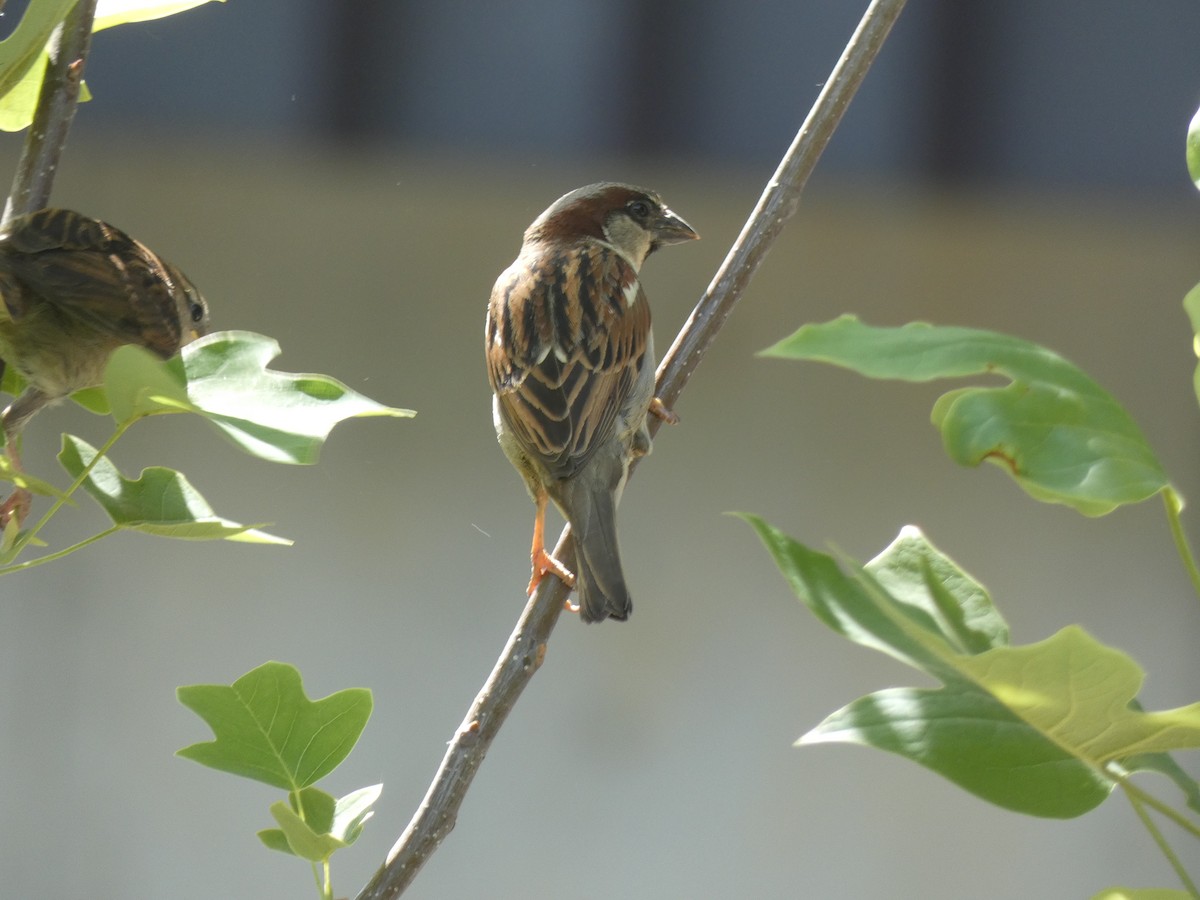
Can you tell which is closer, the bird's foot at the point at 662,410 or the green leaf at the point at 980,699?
the green leaf at the point at 980,699

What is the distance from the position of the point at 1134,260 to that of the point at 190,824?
255 centimetres

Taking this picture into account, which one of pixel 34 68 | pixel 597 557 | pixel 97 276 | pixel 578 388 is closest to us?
pixel 34 68

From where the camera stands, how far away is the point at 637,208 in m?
1.89

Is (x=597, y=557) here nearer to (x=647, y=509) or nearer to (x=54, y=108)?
(x=54, y=108)

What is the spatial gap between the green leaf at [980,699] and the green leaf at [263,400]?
0.25m

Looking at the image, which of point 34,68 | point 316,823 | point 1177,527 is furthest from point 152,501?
point 1177,527

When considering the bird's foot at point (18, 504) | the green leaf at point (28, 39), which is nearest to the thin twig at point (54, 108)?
the green leaf at point (28, 39)

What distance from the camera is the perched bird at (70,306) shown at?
1037 mm

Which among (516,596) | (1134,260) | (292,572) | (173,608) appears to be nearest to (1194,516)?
(1134,260)

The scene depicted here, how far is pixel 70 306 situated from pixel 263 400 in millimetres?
497

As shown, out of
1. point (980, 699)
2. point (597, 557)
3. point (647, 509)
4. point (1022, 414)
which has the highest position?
point (1022, 414)

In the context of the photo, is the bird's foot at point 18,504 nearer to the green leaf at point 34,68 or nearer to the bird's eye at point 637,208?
the green leaf at point 34,68

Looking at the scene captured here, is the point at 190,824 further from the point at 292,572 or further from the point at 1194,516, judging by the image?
the point at 1194,516

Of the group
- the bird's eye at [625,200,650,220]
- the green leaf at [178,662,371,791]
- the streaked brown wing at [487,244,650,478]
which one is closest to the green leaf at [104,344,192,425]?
the green leaf at [178,662,371,791]
